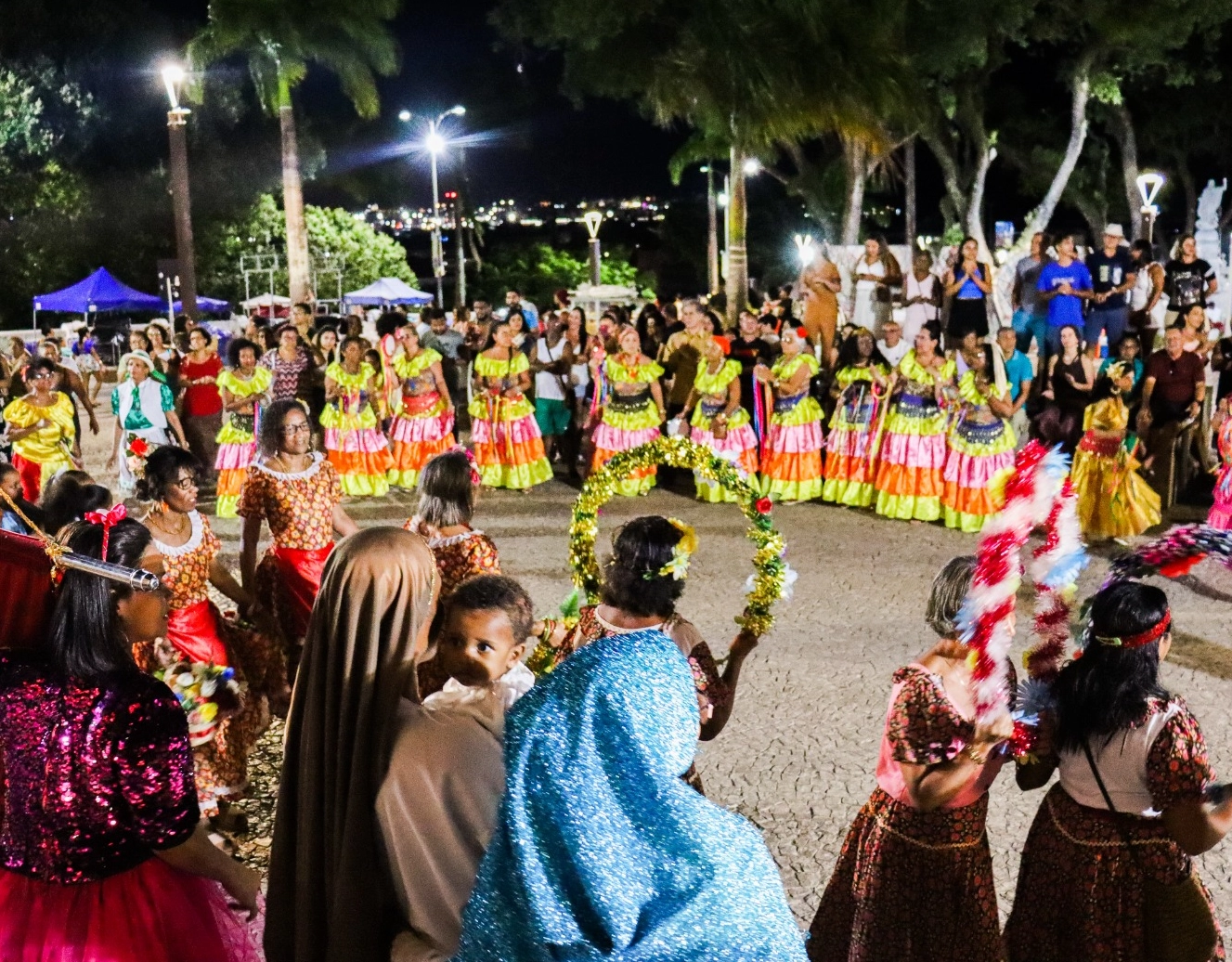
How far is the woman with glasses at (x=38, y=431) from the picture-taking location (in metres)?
9.67

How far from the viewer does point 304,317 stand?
49.1ft

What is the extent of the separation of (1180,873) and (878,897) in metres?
0.82

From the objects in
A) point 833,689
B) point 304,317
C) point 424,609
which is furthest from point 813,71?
point 424,609

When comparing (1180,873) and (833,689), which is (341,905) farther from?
(833,689)

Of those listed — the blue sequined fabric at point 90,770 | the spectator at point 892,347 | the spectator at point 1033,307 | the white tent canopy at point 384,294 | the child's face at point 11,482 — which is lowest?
the blue sequined fabric at point 90,770

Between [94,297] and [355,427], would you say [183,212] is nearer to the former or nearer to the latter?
[94,297]

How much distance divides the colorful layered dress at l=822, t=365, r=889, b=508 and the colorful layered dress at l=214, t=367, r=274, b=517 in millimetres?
5537

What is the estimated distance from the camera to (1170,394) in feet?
35.8

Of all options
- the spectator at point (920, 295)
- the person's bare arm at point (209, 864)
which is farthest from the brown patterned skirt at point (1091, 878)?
the spectator at point (920, 295)

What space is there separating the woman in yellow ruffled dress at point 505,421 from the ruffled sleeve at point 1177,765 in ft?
32.9

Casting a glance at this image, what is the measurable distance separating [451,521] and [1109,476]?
6.65m

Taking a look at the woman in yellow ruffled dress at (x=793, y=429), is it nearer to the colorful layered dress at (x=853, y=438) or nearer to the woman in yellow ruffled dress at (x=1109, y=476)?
the colorful layered dress at (x=853, y=438)

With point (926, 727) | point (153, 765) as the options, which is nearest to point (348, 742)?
point (153, 765)

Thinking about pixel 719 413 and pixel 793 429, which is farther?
pixel 719 413
